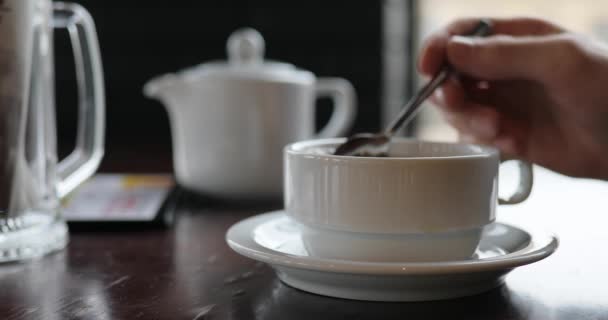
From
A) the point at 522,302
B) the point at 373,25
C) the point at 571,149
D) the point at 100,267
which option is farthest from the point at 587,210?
the point at 373,25

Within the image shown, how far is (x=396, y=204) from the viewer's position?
0.40 m

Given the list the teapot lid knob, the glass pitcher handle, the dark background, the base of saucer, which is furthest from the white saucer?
the dark background

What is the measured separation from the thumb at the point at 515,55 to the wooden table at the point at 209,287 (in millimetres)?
137

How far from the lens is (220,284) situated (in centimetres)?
43

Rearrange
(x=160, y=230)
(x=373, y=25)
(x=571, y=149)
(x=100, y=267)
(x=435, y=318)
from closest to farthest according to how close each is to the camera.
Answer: (x=435, y=318) < (x=100, y=267) < (x=160, y=230) < (x=571, y=149) < (x=373, y=25)

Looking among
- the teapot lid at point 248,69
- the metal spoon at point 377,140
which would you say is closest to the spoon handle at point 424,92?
the metal spoon at point 377,140

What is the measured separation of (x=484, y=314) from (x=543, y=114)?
1.41ft

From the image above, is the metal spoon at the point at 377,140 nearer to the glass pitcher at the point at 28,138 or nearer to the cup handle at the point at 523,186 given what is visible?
the cup handle at the point at 523,186

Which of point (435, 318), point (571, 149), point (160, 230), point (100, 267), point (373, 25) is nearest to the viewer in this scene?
point (435, 318)

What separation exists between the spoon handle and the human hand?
0.04 feet

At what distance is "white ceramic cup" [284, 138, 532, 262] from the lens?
1.30ft

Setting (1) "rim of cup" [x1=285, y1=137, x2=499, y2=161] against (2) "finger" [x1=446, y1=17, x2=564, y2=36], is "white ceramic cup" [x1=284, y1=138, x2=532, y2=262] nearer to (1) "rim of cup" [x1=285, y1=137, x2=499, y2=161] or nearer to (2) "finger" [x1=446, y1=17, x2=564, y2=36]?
(1) "rim of cup" [x1=285, y1=137, x2=499, y2=161]

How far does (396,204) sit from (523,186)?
0.14m

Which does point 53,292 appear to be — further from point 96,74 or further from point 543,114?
point 543,114
